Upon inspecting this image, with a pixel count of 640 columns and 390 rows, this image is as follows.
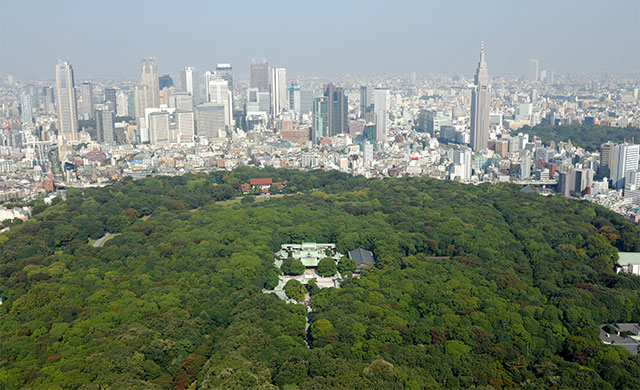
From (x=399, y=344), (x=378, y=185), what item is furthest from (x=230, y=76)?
(x=399, y=344)

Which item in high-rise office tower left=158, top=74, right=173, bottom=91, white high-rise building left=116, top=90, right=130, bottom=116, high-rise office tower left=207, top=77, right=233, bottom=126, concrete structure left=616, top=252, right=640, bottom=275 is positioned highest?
high-rise office tower left=158, top=74, right=173, bottom=91

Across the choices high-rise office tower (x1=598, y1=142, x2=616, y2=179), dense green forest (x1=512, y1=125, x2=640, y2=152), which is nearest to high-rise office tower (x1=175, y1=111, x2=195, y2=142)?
dense green forest (x1=512, y1=125, x2=640, y2=152)

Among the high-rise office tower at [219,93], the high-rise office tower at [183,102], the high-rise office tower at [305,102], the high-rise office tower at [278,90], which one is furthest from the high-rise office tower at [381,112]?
the high-rise office tower at [183,102]

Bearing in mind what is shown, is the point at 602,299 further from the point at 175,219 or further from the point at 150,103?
the point at 150,103

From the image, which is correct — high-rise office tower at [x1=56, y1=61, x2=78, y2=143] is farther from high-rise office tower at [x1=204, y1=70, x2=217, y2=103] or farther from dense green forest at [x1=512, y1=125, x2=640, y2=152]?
dense green forest at [x1=512, y1=125, x2=640, y2=152]

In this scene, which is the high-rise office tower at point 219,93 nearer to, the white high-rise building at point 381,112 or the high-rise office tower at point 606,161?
the white high-rise building at point 381,112

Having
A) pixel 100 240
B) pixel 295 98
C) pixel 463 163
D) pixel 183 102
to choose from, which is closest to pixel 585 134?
pixel 463 163

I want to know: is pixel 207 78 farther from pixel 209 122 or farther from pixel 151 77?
pixel 209 122
